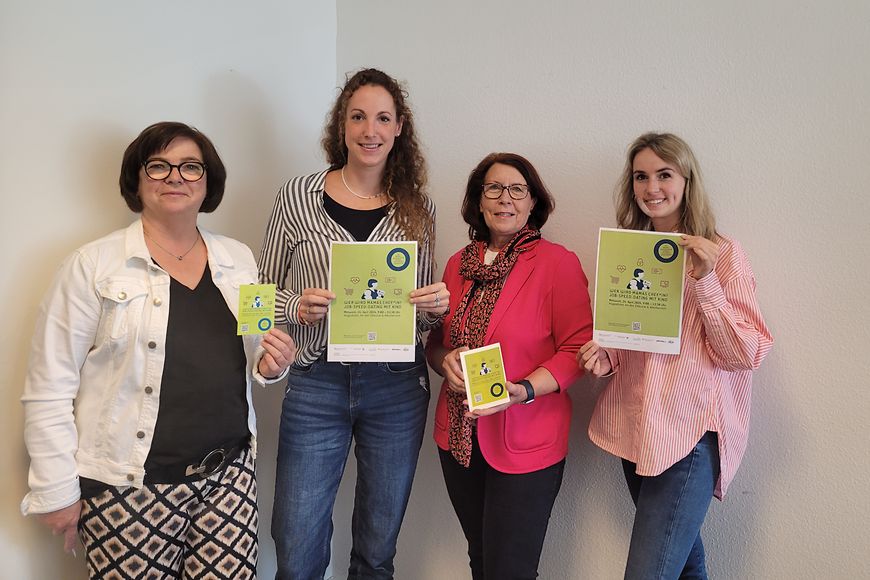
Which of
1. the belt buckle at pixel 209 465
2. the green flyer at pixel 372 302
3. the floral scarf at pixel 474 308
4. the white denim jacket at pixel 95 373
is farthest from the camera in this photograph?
the floral scarf at pixel 474 308

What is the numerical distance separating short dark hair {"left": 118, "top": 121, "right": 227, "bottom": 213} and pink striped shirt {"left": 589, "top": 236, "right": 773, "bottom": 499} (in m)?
1.27

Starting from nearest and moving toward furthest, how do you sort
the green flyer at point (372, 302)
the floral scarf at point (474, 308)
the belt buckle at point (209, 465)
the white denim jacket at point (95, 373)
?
the white denim jacket at point (95, 373), the belt buckle at point (209, 465), the green flyer at point (372, 302), the floral scarf at point (474, 308)

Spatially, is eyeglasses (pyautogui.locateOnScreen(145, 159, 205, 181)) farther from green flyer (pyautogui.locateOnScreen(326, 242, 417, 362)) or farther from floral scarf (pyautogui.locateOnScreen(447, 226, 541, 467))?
floral scarf (pyautogui.locateOnScreen(447, 226, 541, 467))

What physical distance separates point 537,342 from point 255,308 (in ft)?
2.55

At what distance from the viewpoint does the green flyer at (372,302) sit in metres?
1.50

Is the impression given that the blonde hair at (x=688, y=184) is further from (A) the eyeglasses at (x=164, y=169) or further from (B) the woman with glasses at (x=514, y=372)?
(A) the eyeglasses at (x=164, y=169)

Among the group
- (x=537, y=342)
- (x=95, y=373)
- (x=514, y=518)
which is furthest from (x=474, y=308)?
(x=95, y=373)

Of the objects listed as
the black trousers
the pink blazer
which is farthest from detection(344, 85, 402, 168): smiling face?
the black trousers

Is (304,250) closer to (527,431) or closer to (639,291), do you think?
(527,431)

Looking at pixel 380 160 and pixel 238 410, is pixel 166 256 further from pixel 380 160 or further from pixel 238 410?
pixel 380 160

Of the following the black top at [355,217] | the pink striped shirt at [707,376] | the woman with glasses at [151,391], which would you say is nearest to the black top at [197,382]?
the woman with glasses at [151,391]

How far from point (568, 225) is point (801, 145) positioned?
2.32ft

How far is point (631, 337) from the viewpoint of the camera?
1446 mm

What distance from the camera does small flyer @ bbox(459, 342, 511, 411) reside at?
4.92ft
